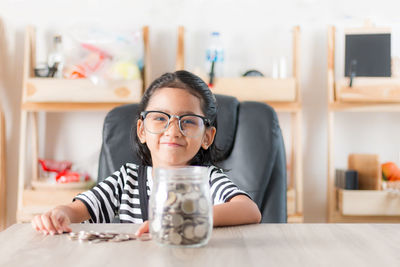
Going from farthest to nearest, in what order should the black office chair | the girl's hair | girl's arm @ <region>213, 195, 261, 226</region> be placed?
the black office chair, the girl's hair, girl's arm @ <region>213, 195, 261, 226</region>

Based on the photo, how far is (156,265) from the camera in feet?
1.86

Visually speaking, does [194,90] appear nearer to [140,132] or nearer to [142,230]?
[140,132]

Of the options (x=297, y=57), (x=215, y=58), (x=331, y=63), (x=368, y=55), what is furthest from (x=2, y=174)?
(x=368, y=55)

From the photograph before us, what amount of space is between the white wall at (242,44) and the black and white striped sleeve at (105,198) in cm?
180

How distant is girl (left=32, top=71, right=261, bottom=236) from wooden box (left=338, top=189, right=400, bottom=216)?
1.56m

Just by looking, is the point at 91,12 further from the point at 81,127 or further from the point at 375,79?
the point at 375,79

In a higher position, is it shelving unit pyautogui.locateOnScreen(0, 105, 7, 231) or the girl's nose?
the girl's nose

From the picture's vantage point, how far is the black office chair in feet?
4.68

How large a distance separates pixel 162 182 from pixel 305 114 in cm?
245

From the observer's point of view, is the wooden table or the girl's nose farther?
the girl's nose

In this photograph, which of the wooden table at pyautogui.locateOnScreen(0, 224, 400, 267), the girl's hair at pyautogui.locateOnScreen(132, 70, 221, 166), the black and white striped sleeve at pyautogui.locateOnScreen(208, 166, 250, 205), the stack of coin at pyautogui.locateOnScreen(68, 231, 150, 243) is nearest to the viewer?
the wooden table at pyautogui.locateOnScreen(0, 224, 400, 267)

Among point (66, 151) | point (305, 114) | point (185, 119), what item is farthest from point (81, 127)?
point (185, 119)

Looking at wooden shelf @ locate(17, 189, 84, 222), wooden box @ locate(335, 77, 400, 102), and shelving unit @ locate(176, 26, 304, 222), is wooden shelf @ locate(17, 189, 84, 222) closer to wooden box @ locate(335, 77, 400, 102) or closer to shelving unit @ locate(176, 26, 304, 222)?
shelving unit @ locate(176, 26, 304, 222)

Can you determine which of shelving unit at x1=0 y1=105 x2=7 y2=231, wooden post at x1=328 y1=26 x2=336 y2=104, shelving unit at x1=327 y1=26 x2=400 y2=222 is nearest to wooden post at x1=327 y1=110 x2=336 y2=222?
shelving unit at x1=327 y1=26 x2=400 y2=222
